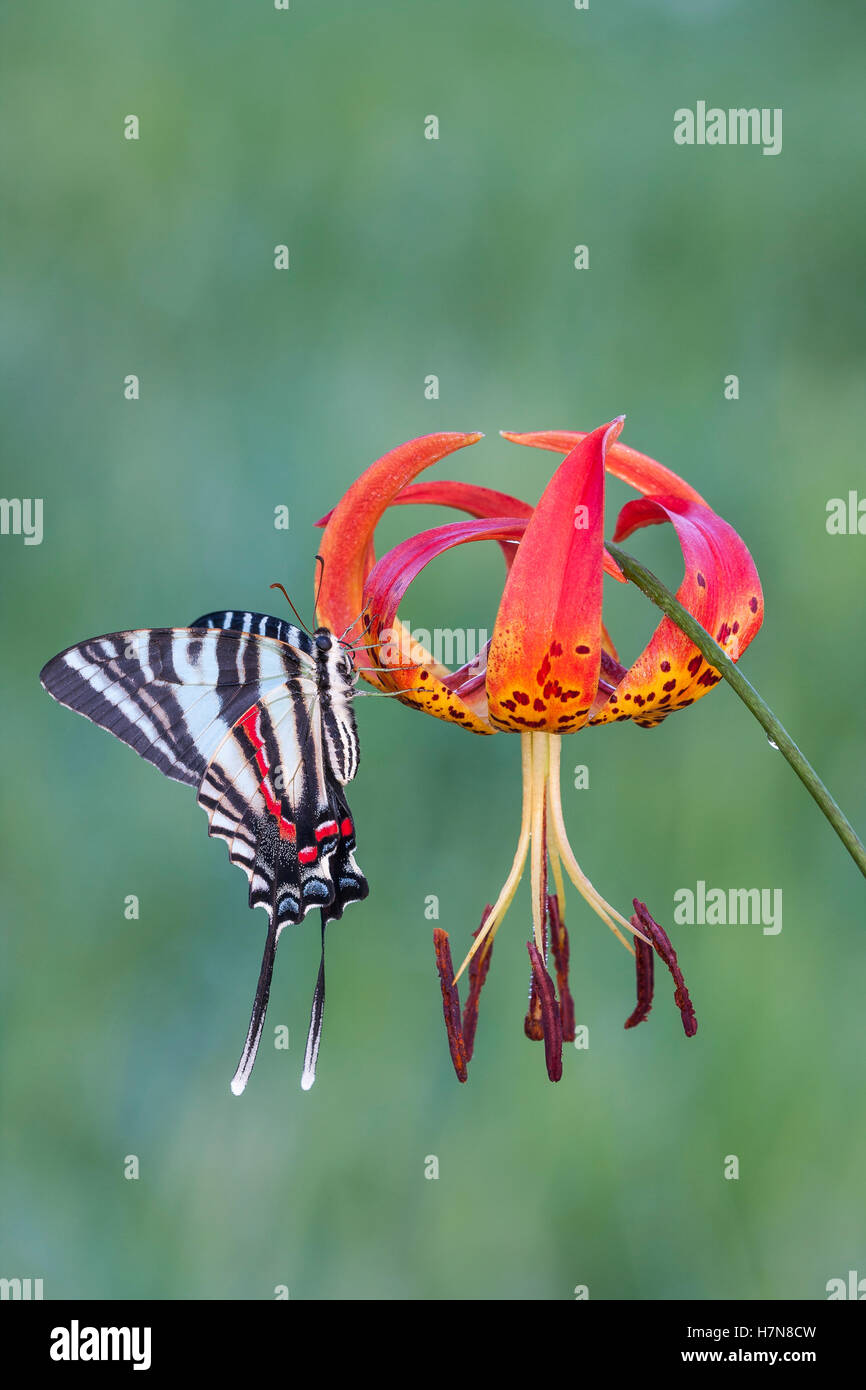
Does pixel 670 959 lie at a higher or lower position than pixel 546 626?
lower

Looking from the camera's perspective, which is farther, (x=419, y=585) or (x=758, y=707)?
(x=419, y=585)

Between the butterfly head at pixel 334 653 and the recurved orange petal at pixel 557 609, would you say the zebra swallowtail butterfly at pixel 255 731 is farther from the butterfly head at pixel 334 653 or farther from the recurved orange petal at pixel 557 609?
the recurved orange petal at pixel 557 609

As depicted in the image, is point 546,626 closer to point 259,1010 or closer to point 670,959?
point 670,959

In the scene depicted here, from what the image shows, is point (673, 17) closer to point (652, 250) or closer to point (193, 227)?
point (652, 250)

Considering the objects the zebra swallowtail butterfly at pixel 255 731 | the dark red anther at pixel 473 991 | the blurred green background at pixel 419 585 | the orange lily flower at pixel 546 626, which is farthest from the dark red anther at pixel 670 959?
the blurred green background at pixel 419 585

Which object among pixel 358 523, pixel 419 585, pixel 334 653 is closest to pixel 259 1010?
pixel 334 653

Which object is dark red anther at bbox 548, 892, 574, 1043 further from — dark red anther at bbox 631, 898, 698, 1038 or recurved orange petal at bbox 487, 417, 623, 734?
recurved orange petal at bbox 487, 417, 623, 734
